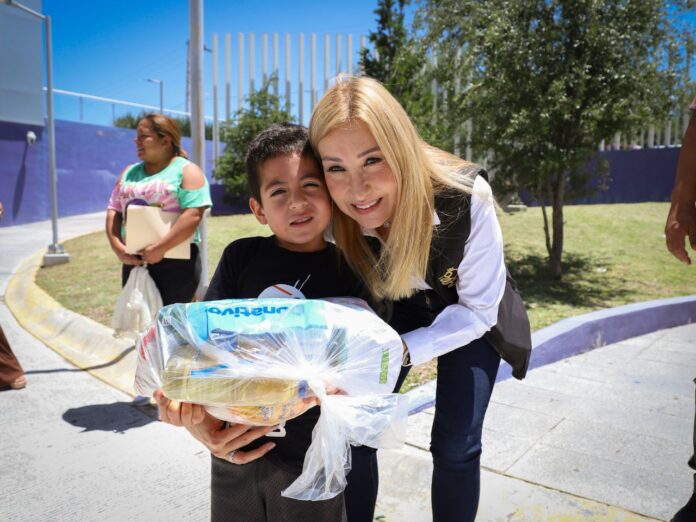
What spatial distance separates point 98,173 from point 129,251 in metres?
17.6

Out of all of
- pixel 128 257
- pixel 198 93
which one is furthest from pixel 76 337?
pixel 198 93

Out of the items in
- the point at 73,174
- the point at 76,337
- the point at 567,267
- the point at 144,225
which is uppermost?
the point at 73,174

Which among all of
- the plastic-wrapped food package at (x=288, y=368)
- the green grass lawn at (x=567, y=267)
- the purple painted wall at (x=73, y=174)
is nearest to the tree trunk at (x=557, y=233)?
the green grass lawn at (x=567, y=267)

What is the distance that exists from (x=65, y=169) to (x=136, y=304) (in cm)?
1688

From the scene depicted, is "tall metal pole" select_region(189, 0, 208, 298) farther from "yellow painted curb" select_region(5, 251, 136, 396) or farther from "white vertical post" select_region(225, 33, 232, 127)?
"white vertical post" select_region(225, 33, 232, 127)

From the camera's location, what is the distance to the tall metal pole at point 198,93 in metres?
4.21

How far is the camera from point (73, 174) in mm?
18703

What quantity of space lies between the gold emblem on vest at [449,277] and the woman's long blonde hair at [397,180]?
0.24ft

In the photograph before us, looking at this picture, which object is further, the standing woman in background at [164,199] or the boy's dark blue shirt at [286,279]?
the standing woman in background at [164,199]

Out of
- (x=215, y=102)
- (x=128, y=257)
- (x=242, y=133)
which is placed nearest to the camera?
(x=128, y=257)

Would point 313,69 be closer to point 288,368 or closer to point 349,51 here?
point 349,51

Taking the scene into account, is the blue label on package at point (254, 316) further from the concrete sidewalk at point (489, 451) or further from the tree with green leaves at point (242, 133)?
the tree with green leaves at point (242, 133)

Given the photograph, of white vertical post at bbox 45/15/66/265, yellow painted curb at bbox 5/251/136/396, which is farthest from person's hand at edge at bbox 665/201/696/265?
white vertical post at bbox 45/15/66/265

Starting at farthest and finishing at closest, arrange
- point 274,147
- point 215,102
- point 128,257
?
point 215,102, point 128,257, point 274,147
